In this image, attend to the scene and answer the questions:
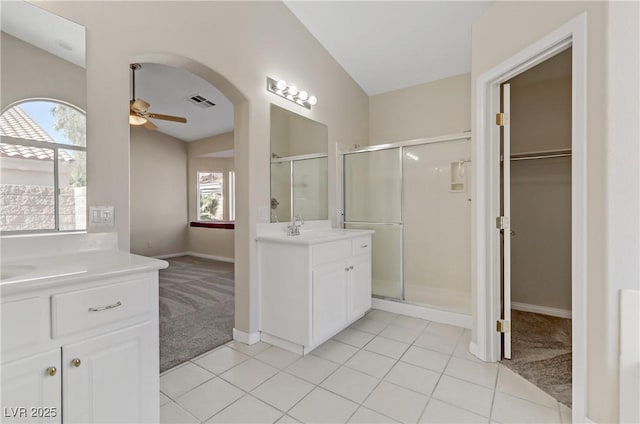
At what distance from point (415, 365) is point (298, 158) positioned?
2.05 meters

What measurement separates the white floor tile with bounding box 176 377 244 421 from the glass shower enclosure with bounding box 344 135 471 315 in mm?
1969

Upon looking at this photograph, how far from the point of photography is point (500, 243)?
215 centimetres

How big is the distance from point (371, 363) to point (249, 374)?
843 millimetres

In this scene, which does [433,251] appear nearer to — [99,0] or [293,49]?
[293,49]

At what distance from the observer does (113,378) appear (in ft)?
3.78

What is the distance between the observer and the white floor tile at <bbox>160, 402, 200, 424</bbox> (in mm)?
1521

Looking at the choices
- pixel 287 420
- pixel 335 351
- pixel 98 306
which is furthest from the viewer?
pixel 335 351

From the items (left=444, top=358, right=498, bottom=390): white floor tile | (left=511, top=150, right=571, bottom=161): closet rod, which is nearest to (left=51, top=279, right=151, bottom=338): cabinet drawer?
(left=444, top=358, right=498, bottom=390): white floor tile

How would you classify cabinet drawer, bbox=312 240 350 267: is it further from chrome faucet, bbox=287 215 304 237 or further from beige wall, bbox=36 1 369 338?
beige wall, bbox=36 1 369 338

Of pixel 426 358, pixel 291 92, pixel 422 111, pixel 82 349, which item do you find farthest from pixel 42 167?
pixel 422 111

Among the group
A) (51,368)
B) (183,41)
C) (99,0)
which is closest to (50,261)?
(51,368)

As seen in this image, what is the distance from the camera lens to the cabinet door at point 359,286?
2.63m

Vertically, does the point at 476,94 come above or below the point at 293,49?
below

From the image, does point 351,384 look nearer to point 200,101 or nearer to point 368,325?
point 368,325
